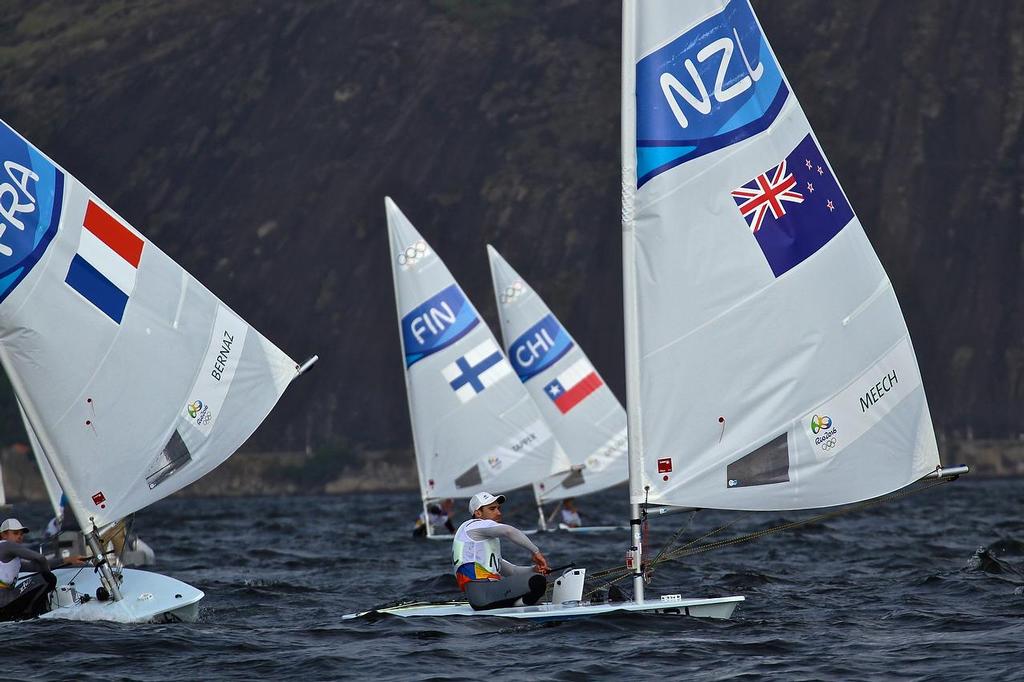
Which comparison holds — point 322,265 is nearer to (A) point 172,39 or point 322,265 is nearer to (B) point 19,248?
(A) point 172,39

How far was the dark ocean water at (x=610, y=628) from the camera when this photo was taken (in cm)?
1308

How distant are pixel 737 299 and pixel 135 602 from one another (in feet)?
23.3

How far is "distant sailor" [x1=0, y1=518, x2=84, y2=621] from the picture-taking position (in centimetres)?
1648

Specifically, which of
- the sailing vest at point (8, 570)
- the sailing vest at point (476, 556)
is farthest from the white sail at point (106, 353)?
the sailing vest at point (476, 556)

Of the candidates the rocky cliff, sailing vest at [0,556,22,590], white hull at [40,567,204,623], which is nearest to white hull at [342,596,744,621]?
white hull at [40,567,204,623]

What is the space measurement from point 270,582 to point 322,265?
247 feet

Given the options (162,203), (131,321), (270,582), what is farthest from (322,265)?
(131,321)

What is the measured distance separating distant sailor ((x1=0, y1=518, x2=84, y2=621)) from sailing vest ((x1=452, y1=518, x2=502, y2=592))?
164 inches

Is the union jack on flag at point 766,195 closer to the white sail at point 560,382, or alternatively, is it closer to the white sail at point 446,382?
the white sail at point 446,382

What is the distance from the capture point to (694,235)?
14539mm

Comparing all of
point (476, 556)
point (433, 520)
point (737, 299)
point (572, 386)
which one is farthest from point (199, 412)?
point (572, 386)

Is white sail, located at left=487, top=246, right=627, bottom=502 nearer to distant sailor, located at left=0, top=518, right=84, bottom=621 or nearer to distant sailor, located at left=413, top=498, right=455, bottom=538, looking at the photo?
distant sailor, located at left=413, top=498, right=455, bottom=538

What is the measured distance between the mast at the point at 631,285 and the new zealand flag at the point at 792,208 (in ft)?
3.62

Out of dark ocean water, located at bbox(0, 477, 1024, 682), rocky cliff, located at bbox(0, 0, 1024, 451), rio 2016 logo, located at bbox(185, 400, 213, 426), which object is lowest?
dark ocean water, located at bbox(0, 477, 1024, 682)
